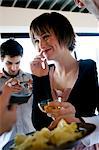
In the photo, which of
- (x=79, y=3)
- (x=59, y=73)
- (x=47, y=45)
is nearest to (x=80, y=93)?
(x=59, y=73)

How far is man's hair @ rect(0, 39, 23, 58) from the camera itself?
3.86ft

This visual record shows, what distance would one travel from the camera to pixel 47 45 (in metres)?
1.20

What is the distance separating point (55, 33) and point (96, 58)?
21 centimetres

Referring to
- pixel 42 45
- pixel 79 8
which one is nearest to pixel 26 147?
pixel 42 45

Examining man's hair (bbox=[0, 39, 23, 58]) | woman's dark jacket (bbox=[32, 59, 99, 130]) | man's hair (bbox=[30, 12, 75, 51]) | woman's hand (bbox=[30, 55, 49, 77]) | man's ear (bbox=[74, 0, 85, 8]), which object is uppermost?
man's ear (bbox=[74, 0, 85, 8])

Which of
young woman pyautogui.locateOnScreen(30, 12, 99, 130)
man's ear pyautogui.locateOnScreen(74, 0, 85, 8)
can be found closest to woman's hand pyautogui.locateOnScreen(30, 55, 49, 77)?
young woman pyautogui.locateOnScreen(30, 12, 99, 130)

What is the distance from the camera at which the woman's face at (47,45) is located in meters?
1.19

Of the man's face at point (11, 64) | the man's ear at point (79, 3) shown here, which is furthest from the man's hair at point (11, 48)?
the man's ear at point (79, 3)

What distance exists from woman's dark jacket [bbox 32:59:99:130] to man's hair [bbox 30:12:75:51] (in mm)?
110

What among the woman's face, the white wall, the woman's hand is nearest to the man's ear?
the white wall

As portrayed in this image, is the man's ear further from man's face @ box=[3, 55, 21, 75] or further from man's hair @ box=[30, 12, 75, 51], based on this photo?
man's face @ box=[3, 55, 21, 75]

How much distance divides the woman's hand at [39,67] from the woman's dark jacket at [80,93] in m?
0.02

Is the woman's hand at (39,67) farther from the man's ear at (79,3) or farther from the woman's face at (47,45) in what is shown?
the man's ear at (79,3)

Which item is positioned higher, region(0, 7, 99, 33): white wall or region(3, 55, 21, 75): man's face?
region(0, 7, 99, 33): white wall
